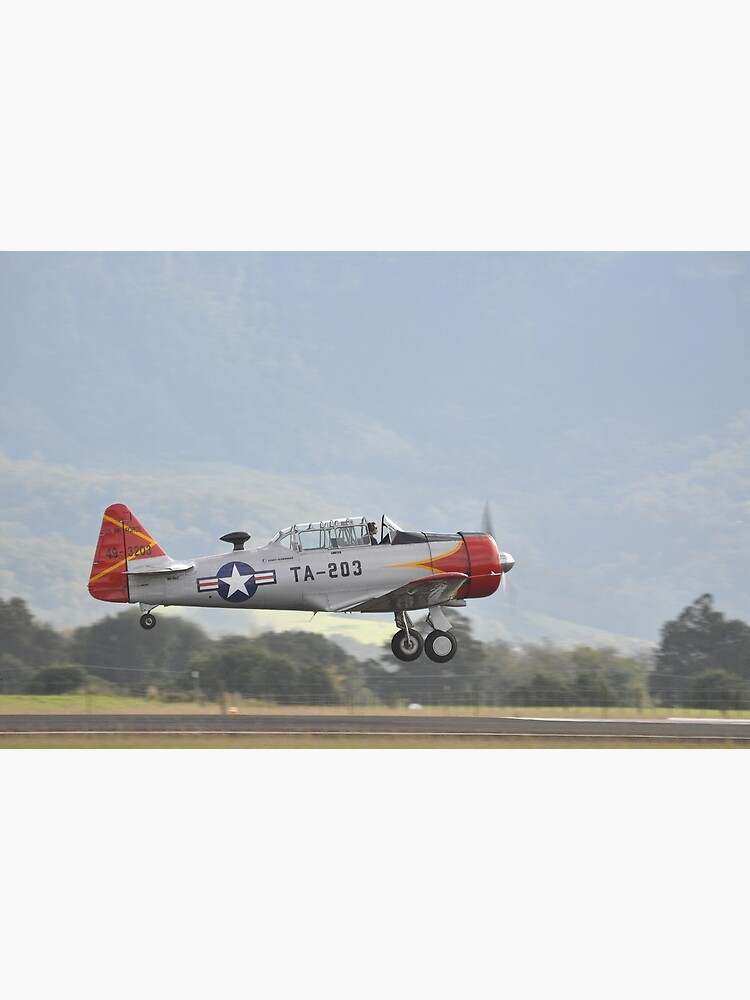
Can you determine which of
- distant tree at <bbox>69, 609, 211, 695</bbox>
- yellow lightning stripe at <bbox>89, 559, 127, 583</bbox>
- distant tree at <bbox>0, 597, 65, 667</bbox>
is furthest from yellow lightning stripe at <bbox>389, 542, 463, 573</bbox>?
distant tree at <bbox>0, 597, 65, 667</bbox>

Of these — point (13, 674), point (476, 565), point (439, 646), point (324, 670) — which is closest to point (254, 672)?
point (324, 670)

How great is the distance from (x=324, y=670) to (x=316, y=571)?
29.6 metres

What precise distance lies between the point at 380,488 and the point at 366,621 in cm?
3227

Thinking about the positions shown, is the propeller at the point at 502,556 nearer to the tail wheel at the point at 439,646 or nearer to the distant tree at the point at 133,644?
the tail wheel at the point at 439,646

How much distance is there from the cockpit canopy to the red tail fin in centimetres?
292

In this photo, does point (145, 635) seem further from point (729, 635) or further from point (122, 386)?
point (122, 386)

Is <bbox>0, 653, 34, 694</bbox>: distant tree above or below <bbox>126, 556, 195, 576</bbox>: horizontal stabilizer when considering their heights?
below

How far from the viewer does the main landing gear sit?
80.7 ft

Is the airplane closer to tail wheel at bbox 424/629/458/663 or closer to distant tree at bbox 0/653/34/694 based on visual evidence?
tail wheel at bbox 424/629/458/663

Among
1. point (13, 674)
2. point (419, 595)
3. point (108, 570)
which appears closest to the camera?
point (108, 570)

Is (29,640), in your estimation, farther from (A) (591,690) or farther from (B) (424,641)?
(B) (424,641)

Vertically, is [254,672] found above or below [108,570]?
below

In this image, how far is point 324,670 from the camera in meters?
53.2

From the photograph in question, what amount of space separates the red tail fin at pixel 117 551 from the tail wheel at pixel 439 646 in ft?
20.7
